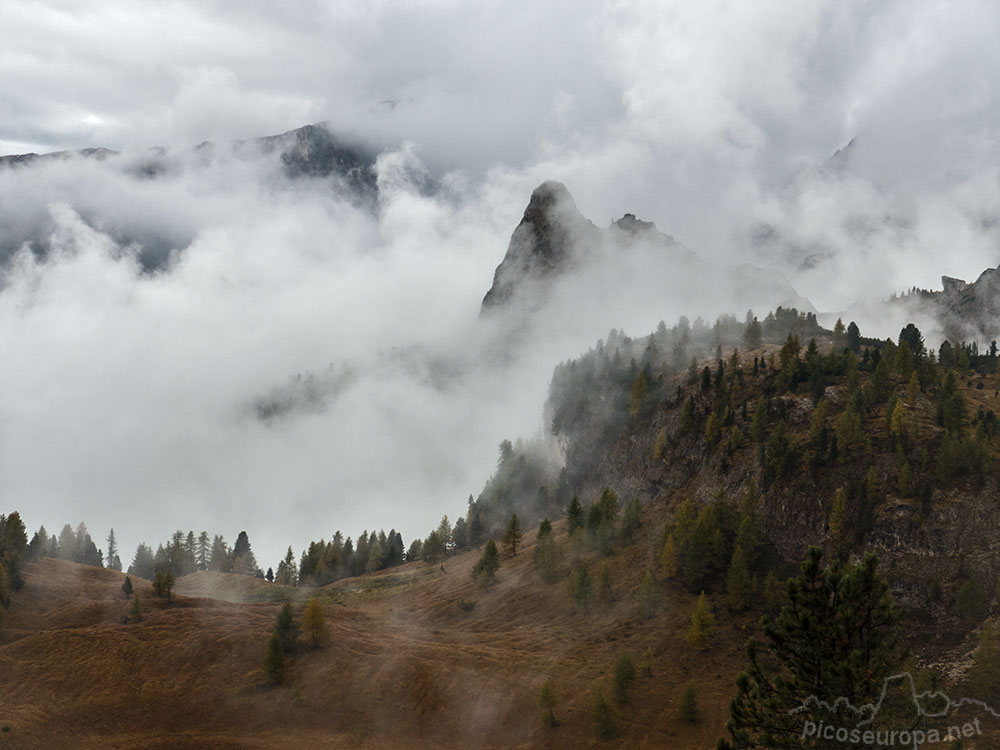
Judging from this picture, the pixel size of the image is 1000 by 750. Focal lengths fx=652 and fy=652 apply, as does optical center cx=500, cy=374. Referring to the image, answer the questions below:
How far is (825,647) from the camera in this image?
30250 millimetres

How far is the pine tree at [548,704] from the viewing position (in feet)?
288

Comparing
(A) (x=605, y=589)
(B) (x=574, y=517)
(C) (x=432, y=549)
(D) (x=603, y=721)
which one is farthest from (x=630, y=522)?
(C) (x=432, y=549)

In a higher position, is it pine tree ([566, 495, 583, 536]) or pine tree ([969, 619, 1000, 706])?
pine tree ([566, 495, 583, 536])

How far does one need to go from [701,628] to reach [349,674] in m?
55.8

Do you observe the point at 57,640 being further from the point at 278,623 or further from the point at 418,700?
the point at 418,700

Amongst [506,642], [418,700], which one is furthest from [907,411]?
[418,700]

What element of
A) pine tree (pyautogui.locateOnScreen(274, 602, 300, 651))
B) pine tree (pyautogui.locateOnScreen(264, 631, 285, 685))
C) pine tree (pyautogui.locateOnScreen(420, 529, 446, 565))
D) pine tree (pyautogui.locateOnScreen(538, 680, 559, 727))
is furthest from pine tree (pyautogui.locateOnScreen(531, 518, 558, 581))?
pine tree (pyautogui.locateOnScreen(420, 529, 446, 565))

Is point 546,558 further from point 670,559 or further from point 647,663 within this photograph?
point 647,663

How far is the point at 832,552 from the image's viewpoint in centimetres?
10506

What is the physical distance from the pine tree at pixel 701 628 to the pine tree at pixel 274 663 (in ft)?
209

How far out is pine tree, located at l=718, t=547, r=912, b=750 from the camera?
29.7m

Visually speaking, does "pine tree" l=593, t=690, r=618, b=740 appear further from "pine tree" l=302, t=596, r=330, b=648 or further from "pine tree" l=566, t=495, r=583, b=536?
"pine tree" l=566, t=495, r=583, b=536

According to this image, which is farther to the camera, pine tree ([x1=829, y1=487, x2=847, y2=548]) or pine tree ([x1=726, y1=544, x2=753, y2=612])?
pine tree ([x1=726, y1=544, x2=753, y2=612])

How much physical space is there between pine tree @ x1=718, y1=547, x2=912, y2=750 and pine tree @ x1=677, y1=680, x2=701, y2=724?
2368 inches
